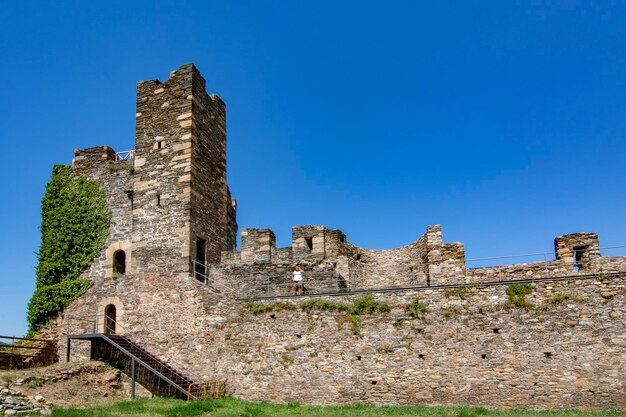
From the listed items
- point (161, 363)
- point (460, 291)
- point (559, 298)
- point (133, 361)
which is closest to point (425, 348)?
point (460, 291)

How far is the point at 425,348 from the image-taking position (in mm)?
17938

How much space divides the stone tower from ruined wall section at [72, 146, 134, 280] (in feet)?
0.14

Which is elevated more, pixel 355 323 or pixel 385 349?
pixel 355 323

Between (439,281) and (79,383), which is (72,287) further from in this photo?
(439,281)

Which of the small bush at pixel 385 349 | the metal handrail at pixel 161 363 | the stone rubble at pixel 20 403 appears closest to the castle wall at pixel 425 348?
the small bush at pixel 385 349

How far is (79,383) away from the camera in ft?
65.1

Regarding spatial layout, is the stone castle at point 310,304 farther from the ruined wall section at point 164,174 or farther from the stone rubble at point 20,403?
the stone rubble at point 20,403

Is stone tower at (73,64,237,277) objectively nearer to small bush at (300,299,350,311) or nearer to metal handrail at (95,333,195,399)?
metal handrail at (95,333,195,399)

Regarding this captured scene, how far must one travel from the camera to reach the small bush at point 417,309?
18.3 metres

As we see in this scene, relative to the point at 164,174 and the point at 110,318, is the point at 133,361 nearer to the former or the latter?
the point at 110,318

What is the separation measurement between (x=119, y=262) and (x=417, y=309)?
12500 mm

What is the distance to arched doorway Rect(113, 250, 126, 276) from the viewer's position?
922 inches

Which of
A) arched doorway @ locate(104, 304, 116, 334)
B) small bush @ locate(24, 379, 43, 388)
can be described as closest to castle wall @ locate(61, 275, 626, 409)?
arched doorway @ locate(104, 304, 116, 334)

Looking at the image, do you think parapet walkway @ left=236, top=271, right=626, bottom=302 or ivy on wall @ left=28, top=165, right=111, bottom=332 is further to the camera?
ivy on wall @ left=28, top=165, right=111, bottom=332
